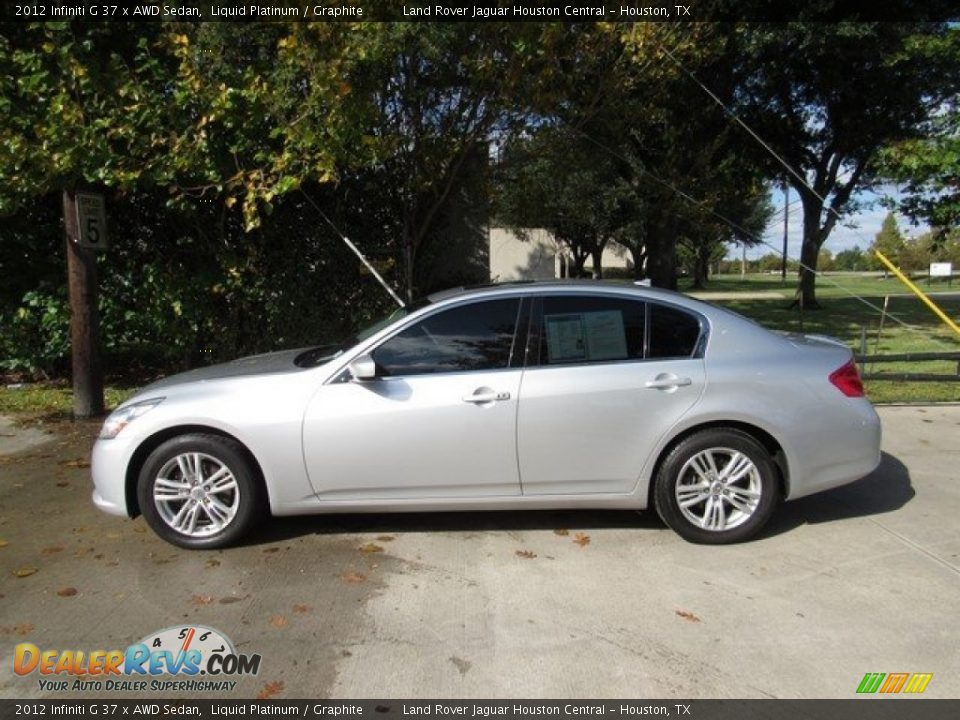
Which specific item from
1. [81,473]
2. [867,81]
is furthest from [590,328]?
[867,81]

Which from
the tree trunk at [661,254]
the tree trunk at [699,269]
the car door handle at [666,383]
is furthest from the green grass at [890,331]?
the tree trunk at [699,269]

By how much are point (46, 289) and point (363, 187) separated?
12.8 feet

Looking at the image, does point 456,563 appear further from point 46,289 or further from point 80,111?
point 46,289

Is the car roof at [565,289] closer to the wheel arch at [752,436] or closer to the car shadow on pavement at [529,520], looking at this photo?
the wheel arch at [752,436]

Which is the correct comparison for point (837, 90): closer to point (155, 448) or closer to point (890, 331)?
point (890, 331)

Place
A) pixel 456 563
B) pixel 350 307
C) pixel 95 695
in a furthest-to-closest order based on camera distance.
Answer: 1. pixel 350 307
2. pixel 456 563
3. pixel 95 695

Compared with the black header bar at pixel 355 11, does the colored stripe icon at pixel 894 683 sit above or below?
below

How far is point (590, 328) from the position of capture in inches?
179

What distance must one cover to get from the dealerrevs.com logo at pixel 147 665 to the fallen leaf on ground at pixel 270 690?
13 centimetres

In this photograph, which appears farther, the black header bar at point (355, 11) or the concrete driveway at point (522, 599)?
the black header bar at point (355, 11)

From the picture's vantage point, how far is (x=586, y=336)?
453 cm

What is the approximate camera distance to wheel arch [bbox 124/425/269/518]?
4445mm

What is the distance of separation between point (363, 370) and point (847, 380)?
2862mm

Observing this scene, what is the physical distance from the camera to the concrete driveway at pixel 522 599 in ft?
10.5
